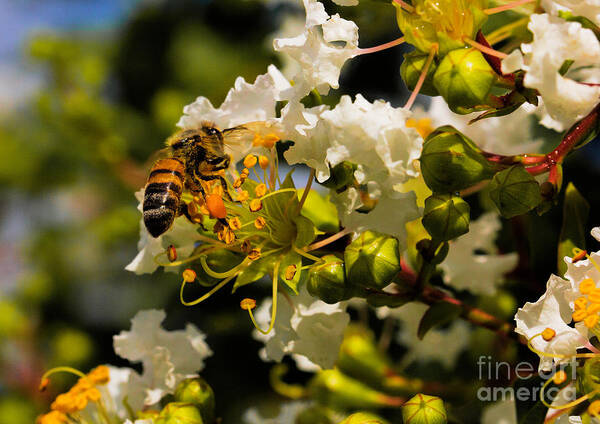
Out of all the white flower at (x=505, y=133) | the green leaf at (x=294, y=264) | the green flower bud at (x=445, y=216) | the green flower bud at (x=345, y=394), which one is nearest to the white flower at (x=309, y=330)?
the green leaf at (x=294, y=264)

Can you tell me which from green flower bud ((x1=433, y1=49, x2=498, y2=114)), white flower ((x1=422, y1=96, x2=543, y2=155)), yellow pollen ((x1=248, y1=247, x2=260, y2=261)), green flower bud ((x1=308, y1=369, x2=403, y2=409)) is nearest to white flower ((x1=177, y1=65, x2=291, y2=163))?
yellow pollen ((x1=248, y1=247, x2=260, y2=261))

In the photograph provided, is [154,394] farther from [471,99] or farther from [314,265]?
[471,99]

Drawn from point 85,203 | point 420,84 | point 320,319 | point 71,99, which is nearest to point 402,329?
point 320,319

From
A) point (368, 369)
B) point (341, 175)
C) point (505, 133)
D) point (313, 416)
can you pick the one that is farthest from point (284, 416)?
point (505, 133)

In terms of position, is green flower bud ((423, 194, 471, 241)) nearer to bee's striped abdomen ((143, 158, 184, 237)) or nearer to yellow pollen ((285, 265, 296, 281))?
yellow pollen ((285, 265, 296, 281))

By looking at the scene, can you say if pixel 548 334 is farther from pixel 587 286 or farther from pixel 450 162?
pixel 450 162

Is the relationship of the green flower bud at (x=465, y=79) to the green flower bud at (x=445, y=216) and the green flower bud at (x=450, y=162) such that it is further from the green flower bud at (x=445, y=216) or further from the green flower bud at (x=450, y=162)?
the green flower bud at (x=445, y=216)
